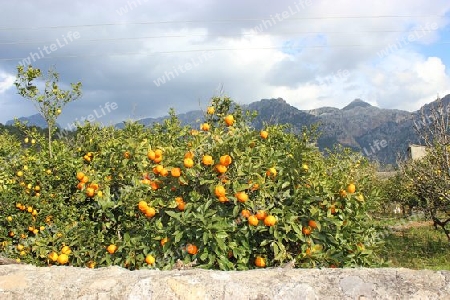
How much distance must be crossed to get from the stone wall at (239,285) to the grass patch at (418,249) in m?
6.47

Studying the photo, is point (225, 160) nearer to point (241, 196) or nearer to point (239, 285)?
point (241, 196)

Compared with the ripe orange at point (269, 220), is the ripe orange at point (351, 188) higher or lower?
higher

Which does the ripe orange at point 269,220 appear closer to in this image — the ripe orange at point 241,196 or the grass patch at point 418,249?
the ripe orange at point 241,196

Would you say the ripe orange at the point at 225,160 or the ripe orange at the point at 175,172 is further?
the ripe orange at the point at 175,172

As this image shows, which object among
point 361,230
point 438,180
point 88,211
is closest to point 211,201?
point 361,230

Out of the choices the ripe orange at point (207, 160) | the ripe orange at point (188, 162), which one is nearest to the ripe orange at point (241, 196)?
the ripe orange at point (207, 160)

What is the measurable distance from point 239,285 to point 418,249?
39.1 feet

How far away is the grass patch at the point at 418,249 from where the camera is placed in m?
10.0

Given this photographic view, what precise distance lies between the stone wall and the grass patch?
6.47 meters

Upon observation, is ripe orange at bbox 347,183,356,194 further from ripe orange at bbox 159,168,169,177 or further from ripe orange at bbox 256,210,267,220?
ripe orange at bbox 159,168,169,177

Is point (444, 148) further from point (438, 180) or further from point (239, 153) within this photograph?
point (239, 153)

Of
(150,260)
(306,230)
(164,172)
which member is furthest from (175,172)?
(306,230)

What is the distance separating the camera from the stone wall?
89.0 inches

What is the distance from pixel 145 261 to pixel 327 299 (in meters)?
1.83
